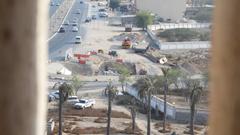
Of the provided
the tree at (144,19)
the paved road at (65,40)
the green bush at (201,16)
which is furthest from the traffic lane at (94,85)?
the green bush at (201,16)

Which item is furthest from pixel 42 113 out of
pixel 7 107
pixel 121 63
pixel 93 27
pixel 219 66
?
pixel 93 27

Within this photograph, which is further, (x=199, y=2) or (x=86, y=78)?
(x=199, y=2)

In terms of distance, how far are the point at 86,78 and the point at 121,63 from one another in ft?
5.02

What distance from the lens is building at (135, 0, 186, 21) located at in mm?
19125

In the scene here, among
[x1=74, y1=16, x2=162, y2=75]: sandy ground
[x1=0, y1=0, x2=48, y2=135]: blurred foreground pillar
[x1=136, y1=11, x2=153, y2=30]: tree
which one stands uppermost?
[x1=0, y1=0, x2=48, y2=135]: blurred foreground pillar

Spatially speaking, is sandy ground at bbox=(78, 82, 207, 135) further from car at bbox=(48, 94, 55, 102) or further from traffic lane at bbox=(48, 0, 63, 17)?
traffic lane at bbox=(48, 0, 63, 17)

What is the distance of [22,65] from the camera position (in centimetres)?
49

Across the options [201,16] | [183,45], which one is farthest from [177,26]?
[183,45]

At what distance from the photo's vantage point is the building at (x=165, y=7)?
19.1 meters

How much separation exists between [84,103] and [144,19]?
8.98 m

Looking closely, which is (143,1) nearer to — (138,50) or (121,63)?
(138,50)

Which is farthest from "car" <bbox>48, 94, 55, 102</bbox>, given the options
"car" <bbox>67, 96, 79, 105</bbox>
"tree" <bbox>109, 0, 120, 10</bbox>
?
"tree" <bbox>109, 0, 120, 10</bbox>

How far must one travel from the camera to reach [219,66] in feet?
1.60

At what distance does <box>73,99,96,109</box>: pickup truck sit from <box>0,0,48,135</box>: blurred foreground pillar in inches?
320
